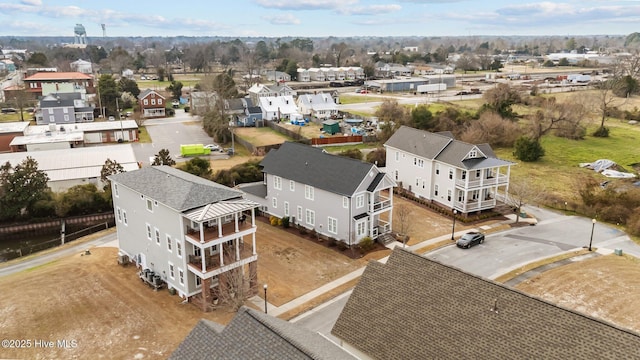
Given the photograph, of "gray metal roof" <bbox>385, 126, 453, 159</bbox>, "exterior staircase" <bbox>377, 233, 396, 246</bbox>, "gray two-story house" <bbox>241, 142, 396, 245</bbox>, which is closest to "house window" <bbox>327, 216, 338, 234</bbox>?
"gray two-story house" <bbox>241, 142, 396, 245</bbox>

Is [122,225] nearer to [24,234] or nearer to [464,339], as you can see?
[24,234]

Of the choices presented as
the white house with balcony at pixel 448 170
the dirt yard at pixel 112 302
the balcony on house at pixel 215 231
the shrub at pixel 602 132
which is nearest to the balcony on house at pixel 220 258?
the balcony on house at pixel 215 231

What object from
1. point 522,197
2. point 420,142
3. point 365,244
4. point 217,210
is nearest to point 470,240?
point 365,244

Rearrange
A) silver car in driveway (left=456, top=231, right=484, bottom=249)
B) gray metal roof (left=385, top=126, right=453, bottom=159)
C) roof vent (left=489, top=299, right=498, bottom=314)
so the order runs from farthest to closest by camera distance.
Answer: gray metal roof (left=385, top=126, right=453, bottom=159) → silver car in driveway (left=456, top=231, right=484, bottom=249) → roof vent (left=489, top=299, right=498, bottom=314)

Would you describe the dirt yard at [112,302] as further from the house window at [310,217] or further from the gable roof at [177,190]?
the gable roof at [177,190]

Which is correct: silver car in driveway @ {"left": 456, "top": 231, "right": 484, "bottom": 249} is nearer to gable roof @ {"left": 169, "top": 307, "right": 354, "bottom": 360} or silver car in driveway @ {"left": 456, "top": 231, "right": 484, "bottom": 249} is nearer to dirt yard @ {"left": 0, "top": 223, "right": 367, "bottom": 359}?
dirt yard @ {"left": 0, "top": 223, "right": 367, "bottom": 359}

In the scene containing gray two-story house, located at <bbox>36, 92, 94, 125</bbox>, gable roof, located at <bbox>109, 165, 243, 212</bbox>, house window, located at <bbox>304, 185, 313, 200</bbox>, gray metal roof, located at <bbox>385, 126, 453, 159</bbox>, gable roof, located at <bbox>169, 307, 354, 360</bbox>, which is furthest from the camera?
gray two-story house, located at <bbox>36, 92, 94, 125</bbox>

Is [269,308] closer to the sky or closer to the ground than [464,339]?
closer to the ground

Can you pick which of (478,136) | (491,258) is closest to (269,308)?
(491,258)
